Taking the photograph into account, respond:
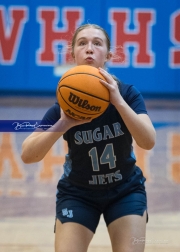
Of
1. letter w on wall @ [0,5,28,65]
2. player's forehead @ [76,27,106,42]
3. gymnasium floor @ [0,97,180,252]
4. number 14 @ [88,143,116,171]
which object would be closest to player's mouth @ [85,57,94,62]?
player's forehead @ [76,27,106,42]

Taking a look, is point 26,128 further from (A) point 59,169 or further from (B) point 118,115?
(A) point 59,169

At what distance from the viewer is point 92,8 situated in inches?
402

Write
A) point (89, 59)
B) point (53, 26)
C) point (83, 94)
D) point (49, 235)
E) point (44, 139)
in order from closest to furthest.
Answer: point (83, 94)
point (44, 139)
point (89, 59)
point (49, 235)
point (53, 26)

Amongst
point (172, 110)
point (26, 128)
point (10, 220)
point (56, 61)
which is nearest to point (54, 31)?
point (56, 61)

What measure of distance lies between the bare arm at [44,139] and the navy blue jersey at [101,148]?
0.47ft

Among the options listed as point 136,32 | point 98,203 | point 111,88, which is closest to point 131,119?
point 111,88

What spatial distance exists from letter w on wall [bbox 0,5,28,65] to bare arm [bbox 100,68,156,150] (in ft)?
26.1

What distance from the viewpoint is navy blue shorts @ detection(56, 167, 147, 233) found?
2428mm

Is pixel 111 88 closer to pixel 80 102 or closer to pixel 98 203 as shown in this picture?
pixel 80 102

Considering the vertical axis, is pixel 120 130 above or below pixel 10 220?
above

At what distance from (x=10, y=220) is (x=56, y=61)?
6.91m

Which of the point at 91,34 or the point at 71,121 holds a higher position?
the point at 91,34

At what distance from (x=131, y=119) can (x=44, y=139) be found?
422 millimetres

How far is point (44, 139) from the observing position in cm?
234
